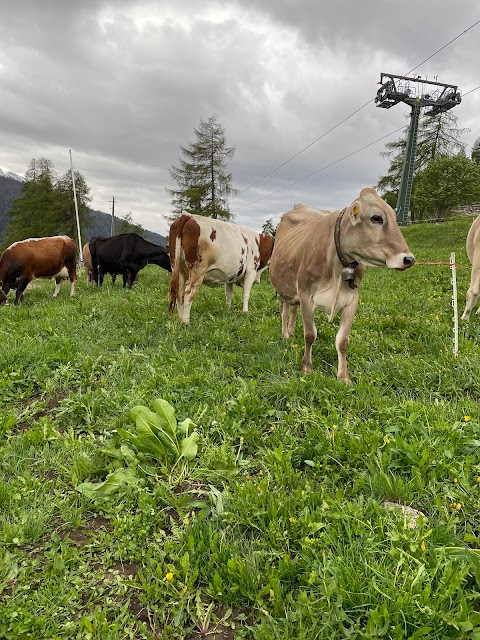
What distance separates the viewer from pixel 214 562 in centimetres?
204

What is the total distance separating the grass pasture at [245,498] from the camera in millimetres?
1771

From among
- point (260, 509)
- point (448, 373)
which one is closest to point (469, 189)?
point (448, 373)

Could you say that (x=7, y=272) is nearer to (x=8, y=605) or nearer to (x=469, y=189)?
(x=8, y=605)

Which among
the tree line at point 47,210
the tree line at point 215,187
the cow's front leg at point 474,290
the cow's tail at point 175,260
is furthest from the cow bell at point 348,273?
the tree line at point 47,210

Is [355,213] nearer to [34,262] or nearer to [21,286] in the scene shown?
[21,286]

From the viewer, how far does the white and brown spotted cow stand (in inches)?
263

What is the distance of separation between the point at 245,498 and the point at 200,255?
503cm

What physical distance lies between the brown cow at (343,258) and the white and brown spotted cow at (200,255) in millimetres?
2011

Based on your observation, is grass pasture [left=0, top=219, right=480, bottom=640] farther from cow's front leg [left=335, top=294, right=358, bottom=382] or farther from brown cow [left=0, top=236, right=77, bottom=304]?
brown cow [left=0, top=236, right=77, bottom=304]

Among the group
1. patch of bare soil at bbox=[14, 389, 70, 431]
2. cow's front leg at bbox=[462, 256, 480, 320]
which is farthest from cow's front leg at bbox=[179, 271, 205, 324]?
cow's front leg at bbox=[462, 256, 480, 320]

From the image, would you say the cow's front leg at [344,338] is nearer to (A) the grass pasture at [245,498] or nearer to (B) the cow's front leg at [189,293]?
(A) the grass pasture at [245,498]

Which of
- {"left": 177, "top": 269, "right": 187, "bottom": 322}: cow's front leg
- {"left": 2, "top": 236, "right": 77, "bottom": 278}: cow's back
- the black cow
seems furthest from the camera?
the black cow

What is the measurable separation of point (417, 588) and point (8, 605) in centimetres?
197

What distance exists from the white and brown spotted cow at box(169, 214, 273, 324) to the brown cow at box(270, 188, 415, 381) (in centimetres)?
201
